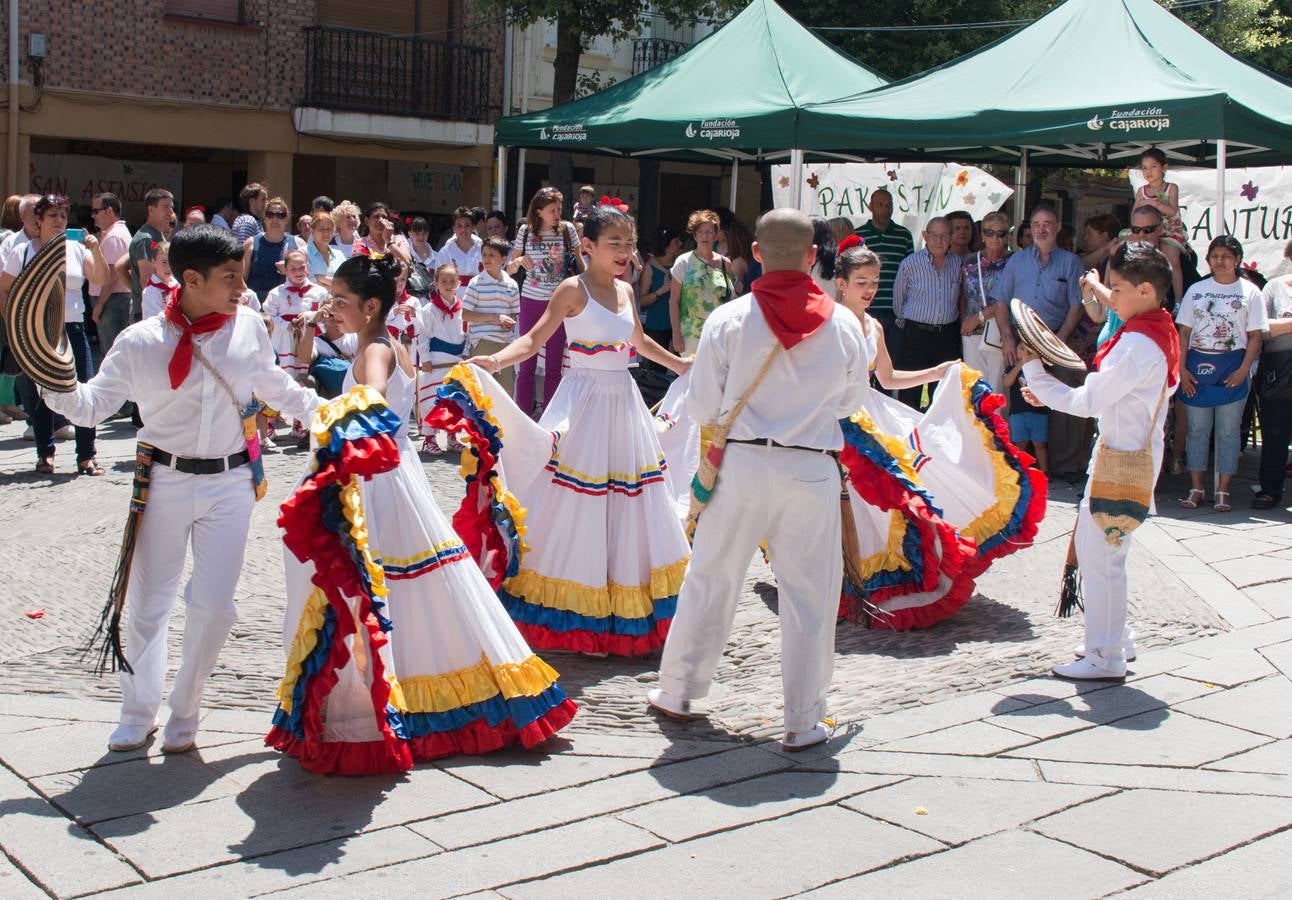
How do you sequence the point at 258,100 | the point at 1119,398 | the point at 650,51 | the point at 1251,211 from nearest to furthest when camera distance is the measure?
1. the point at 1119,398
2. the point at 1251,211
3. the point at 258,100
4. the point at 650,51

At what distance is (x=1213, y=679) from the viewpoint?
5961mm

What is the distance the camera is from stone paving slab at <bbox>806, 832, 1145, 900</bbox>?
3891 mm

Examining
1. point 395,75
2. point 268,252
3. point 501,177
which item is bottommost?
point 268,252

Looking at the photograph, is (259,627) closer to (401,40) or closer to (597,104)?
(597,104)

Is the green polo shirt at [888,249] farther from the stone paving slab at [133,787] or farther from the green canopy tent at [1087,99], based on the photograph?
the stone paving slab at [133,787]

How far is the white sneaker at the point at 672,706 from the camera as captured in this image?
17.2 feet

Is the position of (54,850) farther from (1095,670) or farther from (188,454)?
(1095,670)

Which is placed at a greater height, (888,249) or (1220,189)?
(1220,189)

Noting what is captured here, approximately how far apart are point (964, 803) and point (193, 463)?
2.69 m

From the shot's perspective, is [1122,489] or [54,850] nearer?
[54,850]

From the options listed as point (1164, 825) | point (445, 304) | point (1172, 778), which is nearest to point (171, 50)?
point (445, 304)

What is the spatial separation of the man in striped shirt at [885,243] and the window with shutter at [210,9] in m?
12.8

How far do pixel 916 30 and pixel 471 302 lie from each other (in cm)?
1413

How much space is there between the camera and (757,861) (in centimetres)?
407
